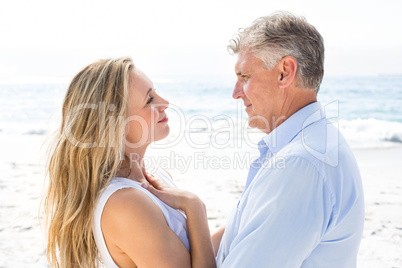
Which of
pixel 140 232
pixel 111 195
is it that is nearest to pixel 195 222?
pixel 140 232

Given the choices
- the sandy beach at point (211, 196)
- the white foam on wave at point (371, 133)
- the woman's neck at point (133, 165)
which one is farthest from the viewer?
the white foam on wave at point (371, 133)

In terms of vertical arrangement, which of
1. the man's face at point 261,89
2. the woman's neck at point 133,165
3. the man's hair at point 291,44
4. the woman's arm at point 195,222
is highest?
the man's hair at point 291,44

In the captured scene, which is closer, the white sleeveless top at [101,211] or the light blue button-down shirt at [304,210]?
the light blue button-down shirt at [304,210]

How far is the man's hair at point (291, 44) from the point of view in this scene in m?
1.71

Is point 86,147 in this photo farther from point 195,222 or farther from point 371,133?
point 371,133

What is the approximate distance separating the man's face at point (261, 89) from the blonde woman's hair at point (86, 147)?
2.01 ft

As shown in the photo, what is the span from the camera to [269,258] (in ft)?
4.49

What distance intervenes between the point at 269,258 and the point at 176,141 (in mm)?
9225

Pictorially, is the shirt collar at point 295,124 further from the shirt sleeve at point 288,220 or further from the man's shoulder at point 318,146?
the shirt sleeve at point 288,220

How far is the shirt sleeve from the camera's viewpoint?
53.6 inches

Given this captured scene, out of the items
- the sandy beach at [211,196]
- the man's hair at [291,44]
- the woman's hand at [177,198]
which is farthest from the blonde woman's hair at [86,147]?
the sandy beach at [211,196]
